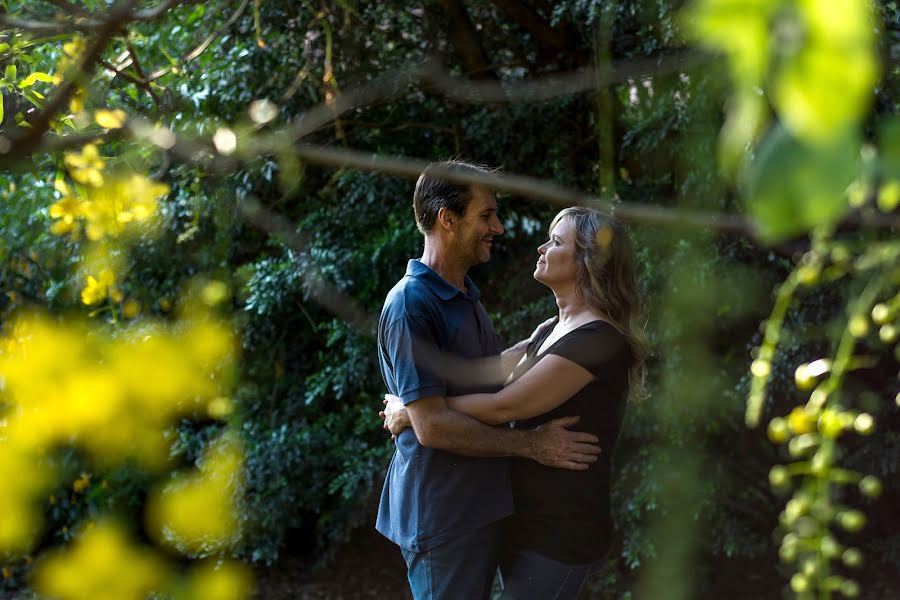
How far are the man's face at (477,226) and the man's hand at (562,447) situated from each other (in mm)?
385

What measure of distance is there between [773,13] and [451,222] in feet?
5.69

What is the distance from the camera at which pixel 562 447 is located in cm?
202

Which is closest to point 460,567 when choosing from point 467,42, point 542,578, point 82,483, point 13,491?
point 542,578

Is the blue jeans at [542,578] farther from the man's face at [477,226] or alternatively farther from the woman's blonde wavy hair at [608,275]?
the man's face at [477,226]

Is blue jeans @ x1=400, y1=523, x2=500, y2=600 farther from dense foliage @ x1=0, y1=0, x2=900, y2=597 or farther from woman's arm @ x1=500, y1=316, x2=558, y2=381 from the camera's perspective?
dense foliage @ x1=0, y1=0, x2=900, y2=597

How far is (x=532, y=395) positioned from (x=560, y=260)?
315 mm

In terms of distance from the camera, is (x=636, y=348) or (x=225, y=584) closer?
(x=225, y=584)

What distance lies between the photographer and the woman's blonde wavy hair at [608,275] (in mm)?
2123

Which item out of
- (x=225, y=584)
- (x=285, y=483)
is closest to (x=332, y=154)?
(x=225, y=584)

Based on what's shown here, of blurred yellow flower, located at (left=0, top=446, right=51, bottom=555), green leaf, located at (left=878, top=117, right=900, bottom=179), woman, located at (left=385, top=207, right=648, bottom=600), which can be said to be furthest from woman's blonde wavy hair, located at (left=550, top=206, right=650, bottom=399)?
green leaf, located at (left=878, top=117, right=900, bottom=179)

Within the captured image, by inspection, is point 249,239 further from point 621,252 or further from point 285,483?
point 621,252

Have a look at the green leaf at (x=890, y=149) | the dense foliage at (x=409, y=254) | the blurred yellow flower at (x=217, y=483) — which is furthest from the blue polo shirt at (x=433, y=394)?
the blurred yellow flower at (x=217, y=483)

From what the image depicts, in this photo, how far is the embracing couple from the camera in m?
2.01

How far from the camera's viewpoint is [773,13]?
1.43 feet
